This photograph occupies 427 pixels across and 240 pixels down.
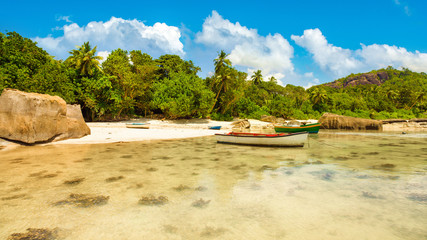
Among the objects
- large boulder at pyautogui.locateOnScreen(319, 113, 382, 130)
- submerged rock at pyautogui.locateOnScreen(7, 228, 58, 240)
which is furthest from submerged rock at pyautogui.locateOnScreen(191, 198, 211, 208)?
large boulder at pyautogui.locateOnScreen(319, 113, 382, 130)

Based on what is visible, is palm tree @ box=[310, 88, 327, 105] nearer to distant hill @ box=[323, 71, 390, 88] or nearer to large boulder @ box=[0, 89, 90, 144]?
large boulder @ box=[0, 89, 90, 144]

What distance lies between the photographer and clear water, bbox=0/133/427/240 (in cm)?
461

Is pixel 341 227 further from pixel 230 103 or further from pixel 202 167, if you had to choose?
pixel 230 103

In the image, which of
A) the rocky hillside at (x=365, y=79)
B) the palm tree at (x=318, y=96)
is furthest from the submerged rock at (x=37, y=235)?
the rocky hillside at (x=365, y=79)

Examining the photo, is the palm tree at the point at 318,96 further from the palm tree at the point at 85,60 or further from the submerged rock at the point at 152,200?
the submerged rock at the point at 152,200

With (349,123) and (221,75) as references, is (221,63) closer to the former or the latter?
(221,75)

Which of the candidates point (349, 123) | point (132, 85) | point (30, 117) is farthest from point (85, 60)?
point (349, 123)

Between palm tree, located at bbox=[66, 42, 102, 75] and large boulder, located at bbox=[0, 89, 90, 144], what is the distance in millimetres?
17622

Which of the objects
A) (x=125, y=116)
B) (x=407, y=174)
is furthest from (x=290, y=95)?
(x=407, y=174)

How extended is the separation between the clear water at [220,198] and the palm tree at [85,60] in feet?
80.9

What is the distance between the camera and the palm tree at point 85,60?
31953 millimetres

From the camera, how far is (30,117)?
49.8 ft

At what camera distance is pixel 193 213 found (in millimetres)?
5406

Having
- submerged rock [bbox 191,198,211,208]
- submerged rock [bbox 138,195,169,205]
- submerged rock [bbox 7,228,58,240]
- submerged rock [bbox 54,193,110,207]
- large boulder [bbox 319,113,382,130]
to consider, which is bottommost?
submerged rock [bbox 191,198,211,208]
